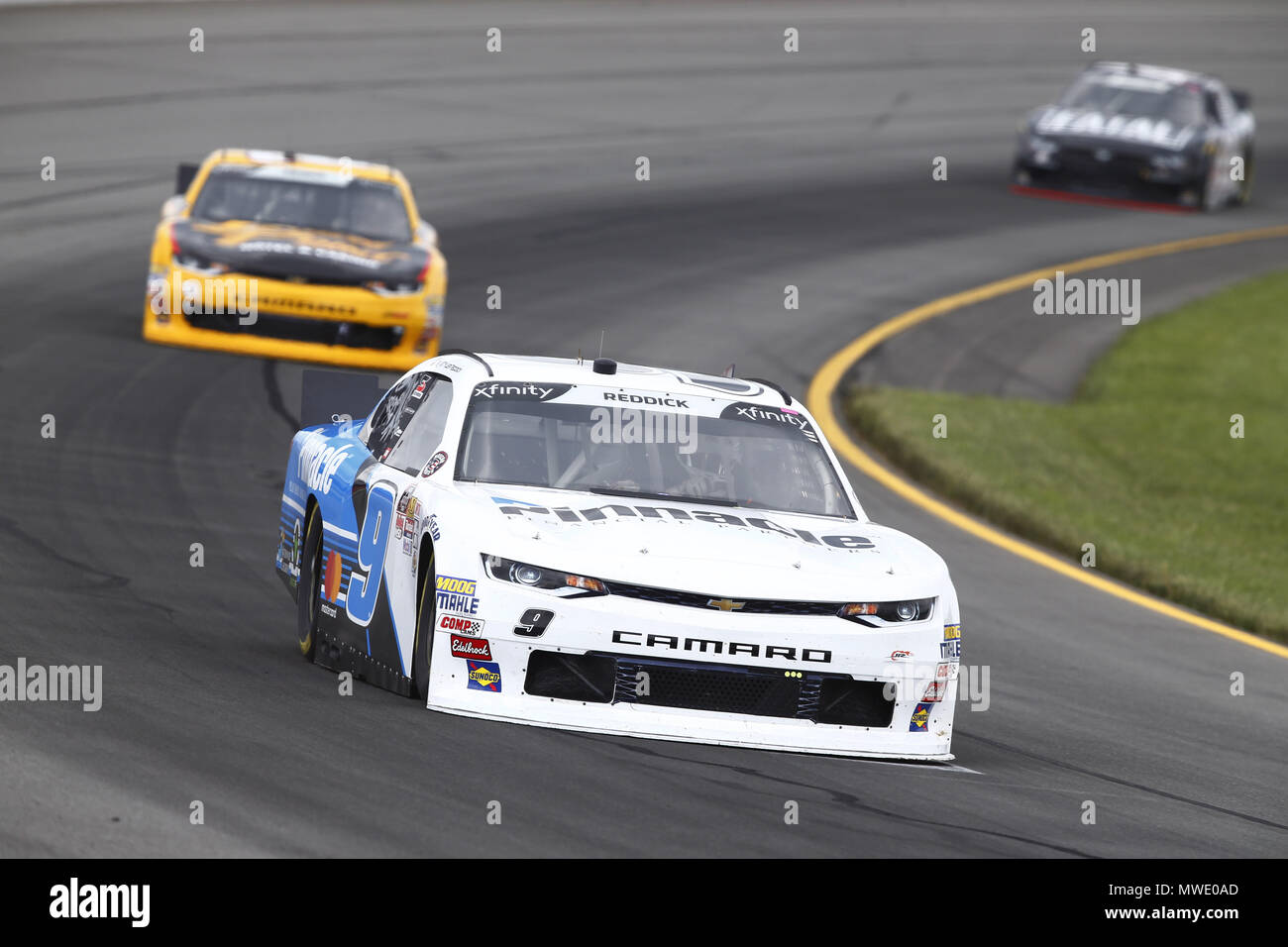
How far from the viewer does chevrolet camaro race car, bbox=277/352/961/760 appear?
754cm

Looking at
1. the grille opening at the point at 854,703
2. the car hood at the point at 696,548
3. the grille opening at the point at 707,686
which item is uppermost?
the car hood at the point at 696,548

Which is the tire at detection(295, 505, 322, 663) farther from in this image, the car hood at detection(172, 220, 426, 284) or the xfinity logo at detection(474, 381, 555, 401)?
the car hood at detection(172, 220, 426, 284)

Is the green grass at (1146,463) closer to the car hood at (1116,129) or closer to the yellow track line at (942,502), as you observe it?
the yellow track line at (942,502)

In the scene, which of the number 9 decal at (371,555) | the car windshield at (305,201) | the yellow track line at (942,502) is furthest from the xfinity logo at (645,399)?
the car windshield at (305,201)

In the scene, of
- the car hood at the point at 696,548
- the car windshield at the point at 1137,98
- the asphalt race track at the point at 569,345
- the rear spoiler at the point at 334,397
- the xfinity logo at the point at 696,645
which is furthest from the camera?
the car windshield at the point at 1137,98

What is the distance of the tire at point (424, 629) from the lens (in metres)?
7.85

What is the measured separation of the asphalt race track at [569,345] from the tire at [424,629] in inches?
6.5

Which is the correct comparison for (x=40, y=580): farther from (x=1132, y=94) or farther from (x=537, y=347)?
(x=1132, y=94)

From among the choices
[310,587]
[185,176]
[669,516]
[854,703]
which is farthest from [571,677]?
[185,176]
